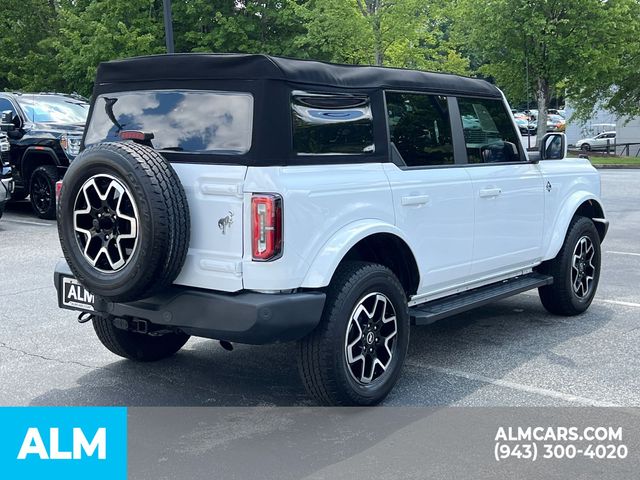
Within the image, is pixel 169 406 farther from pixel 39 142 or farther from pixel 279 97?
pixel 39 142

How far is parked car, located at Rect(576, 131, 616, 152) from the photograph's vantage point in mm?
42750

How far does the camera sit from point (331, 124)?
15.1ft

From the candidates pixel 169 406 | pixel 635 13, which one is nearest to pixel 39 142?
pixel 169 406

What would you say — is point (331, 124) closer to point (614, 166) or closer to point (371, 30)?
point (371, 30)

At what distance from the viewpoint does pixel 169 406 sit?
469cm

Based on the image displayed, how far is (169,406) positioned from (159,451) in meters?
0.65

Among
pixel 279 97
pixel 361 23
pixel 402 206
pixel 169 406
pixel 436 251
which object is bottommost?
pixel 169 406

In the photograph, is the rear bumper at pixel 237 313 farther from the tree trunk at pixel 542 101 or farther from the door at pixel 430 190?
the tree trunk at pixel 542 101

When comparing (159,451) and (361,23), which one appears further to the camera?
(361,23)

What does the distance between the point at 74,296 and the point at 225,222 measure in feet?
3.88

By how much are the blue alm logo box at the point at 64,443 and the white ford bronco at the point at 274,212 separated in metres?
0.55

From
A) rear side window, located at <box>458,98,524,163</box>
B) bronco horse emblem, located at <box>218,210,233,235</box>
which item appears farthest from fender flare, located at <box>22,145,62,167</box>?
bronco horse emblem, located at <box>218,210,233,235</box>

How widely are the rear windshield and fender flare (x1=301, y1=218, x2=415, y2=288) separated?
A: 69 centimetres

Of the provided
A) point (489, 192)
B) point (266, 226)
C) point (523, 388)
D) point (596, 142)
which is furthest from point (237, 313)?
point (596, 142)
